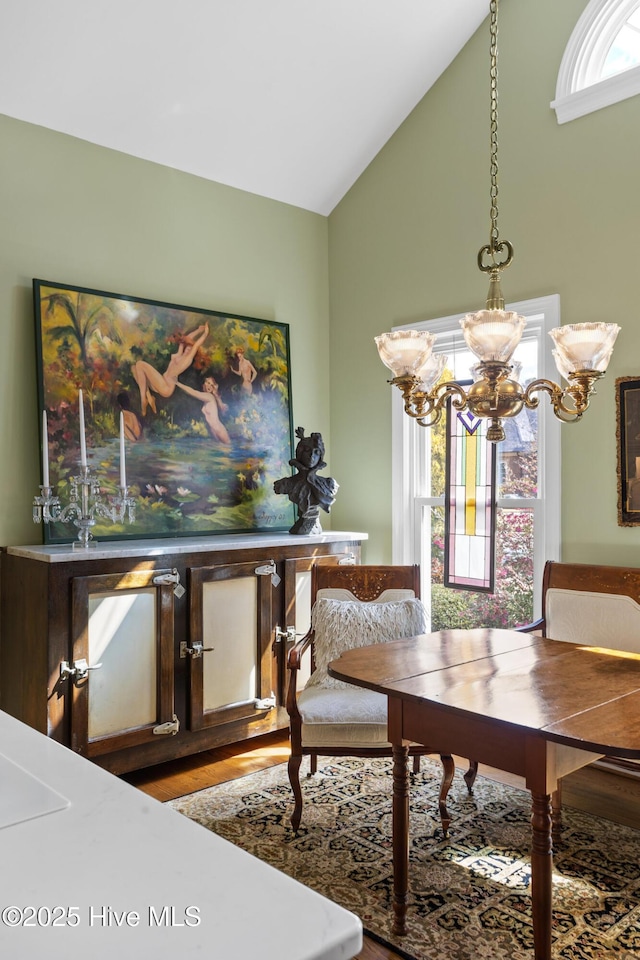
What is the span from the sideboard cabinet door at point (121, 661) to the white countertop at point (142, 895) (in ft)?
7.75

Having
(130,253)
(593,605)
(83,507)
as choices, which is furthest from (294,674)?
(130,253)

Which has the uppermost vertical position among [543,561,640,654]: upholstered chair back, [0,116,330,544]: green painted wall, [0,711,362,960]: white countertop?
[0,116,330,544]: green painted wall

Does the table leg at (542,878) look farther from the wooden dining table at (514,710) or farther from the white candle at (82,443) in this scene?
the white candle at (82,443)

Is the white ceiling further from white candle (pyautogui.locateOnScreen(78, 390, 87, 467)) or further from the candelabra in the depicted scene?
the candelabra

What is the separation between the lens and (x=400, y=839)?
2.32m

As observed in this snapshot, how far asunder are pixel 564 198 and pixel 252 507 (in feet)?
7.64

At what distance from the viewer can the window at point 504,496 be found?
3.73 meters

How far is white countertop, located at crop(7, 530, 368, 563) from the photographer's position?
3162 mm

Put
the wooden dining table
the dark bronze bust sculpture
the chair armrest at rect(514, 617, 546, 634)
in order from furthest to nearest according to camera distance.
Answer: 1. the dark bronze bust sculpture
2. the chair armrest at rect(514, 617, 546, 634)
3. the wooden dining table

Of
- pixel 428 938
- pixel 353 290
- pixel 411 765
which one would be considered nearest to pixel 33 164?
pixel 353 290

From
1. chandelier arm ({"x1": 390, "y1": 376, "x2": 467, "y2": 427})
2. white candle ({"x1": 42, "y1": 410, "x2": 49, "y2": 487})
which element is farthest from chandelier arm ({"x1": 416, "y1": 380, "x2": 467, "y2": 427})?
white candle ({"x1": 42, "y1": 410, "x2": 49, "y2": 487})

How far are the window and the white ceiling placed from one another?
4.14ft

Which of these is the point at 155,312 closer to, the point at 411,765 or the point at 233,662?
the point at 233,662

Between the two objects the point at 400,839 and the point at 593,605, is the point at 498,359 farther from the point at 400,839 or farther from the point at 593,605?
the point at 593,605
